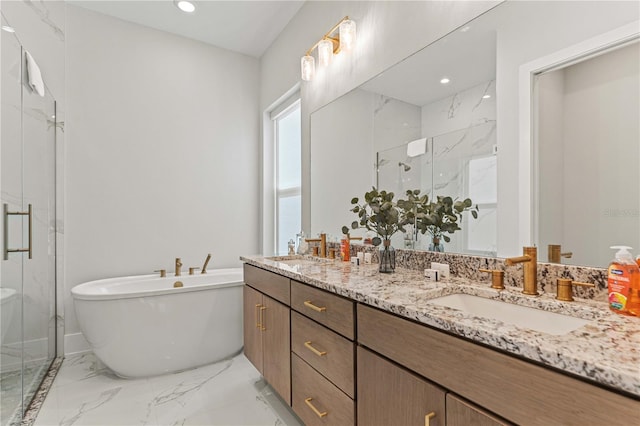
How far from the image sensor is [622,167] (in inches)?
36.5

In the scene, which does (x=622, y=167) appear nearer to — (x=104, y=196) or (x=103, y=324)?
(x=103, y=324)

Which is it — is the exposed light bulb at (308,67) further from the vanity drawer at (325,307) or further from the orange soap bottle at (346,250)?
the vanity drawer at (325,307)

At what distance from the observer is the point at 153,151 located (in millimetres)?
2926

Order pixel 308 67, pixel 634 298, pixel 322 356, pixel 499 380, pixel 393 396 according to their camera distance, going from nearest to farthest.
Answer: pixel 499 380
pixel 634 298
pixel 393 396
pixel 322 356
pixel 308 67

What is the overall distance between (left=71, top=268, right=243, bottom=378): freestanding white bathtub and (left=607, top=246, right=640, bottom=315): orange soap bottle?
2201mm

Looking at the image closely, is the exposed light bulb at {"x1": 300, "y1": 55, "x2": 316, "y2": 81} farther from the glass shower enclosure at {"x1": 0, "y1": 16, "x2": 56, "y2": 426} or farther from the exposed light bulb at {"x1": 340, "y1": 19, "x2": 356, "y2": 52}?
the glass shower enclosure at {"x1": 0, "y1": 16, "x2": 56, "y2": 426}

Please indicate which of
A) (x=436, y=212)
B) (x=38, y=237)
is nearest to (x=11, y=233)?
(x=38, y=237)

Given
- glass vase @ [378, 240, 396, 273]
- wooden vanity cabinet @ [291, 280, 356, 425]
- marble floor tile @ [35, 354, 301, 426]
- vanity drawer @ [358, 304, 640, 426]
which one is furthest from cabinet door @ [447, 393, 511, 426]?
marble floor tile @ [35, 354, 301, 426]

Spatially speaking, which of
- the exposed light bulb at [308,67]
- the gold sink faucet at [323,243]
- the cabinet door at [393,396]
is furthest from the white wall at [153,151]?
the cabinet door at [393,396]

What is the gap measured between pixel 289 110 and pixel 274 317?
2.03 metres

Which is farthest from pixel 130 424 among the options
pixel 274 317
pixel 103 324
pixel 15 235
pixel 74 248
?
pixel 74 248

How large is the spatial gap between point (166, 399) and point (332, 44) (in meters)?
2.50

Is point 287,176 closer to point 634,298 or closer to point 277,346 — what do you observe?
point 277,346

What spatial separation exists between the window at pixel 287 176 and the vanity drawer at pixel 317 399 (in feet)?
4.80
